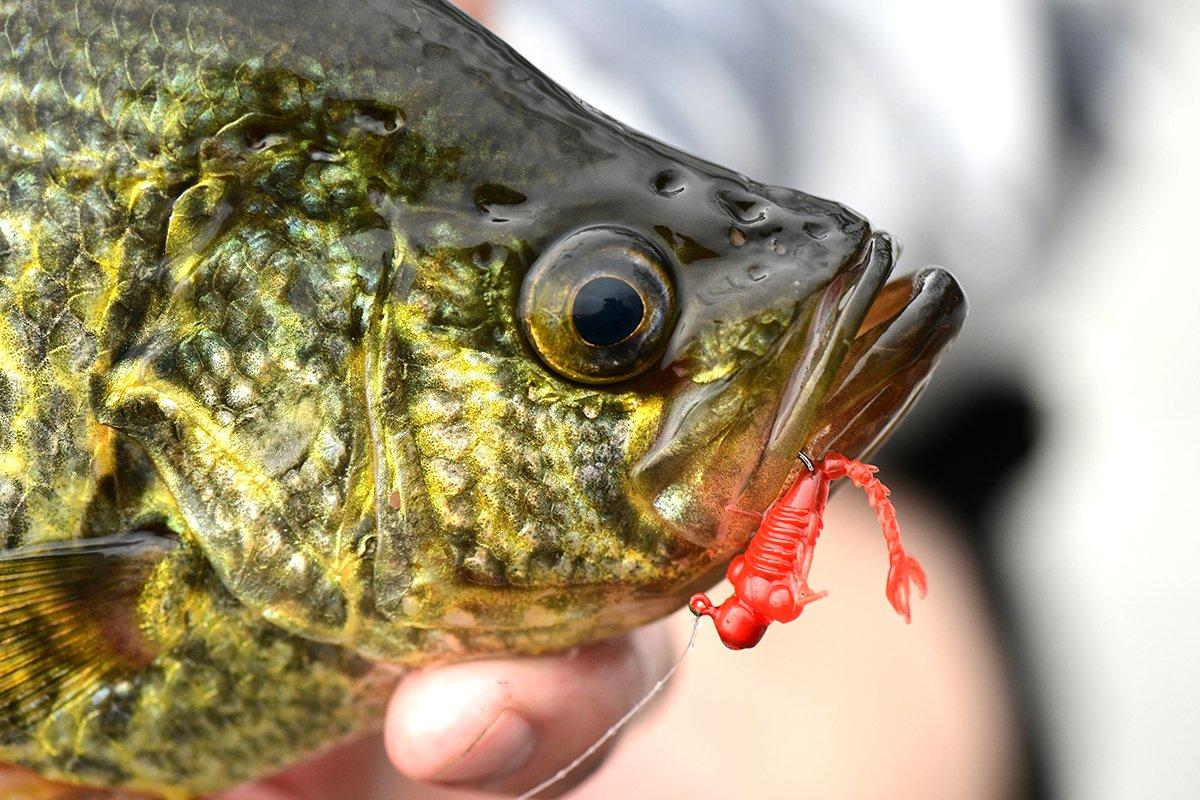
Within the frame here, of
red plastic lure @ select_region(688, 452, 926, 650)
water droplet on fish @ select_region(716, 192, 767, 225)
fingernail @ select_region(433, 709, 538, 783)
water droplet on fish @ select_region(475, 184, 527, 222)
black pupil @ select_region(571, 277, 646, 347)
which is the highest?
water droplet on fish @ select_region(716, 192, 767, 225)

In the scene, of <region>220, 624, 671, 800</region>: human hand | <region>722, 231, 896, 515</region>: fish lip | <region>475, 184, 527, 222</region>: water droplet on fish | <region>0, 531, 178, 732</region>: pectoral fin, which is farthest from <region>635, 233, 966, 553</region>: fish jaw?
<region>0, 531, 178, 732</region>: pectoral fin

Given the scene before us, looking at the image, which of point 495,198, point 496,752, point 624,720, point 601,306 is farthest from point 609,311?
point 496,752

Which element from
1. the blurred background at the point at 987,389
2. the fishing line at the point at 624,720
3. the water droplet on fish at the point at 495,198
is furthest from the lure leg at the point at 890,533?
the blurred background at the point at 987,389

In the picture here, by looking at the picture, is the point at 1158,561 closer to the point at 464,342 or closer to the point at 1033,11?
the point at 1033,11

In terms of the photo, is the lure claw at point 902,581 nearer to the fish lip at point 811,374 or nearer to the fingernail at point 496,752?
the fish lip at point 811,374

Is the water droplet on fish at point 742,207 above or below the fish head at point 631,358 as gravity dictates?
above

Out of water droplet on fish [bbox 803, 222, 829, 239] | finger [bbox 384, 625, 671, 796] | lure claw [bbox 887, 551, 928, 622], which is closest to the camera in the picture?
lure claw [bbox 887, 551, 928, 622]

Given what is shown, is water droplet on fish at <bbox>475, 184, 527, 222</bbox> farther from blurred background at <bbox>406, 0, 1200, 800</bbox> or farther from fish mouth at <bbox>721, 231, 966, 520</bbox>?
blurred background at <bbox>406, 0, 1200, 800</bbox>

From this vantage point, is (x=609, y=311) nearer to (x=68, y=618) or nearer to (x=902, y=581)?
(x=902, y=581)
